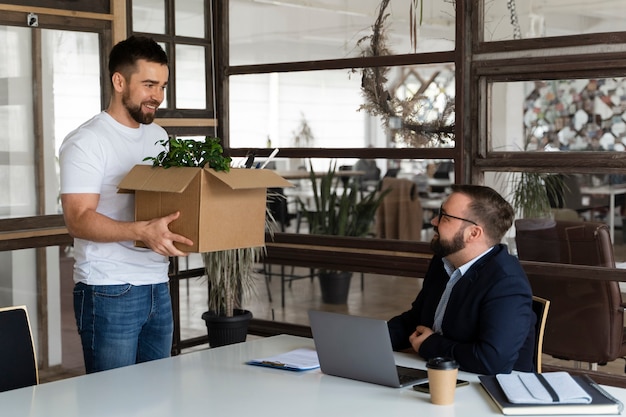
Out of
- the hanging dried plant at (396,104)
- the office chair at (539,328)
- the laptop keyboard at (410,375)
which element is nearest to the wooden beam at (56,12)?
the hanging dried plant at (396,104)

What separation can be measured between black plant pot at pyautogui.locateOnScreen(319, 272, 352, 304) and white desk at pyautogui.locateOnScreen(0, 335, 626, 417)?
2.20 metres

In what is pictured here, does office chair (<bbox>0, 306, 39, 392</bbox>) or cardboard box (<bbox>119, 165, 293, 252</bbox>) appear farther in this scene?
cardboard box (<bbox>119, 165, 293, 252</bbox>)

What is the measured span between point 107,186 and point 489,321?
134 cm

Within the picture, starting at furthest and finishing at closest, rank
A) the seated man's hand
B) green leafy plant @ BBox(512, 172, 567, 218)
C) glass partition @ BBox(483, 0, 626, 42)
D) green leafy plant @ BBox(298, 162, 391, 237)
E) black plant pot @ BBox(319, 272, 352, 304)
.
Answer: black plant pot @ BBox(319, 272, 352, 304) → green leafy plant @ BBox(298, 162, 391, 237) → green leafy plant @ BBox(512, 172, 567, 218) → glass partition @ BBox(483, 0, 626, 42) → the seated man's hand

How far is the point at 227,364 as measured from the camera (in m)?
2.75

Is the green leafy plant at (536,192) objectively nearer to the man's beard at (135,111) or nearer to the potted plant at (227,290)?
the potted plant at (227,290)

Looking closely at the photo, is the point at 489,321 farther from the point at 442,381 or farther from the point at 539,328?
the point at 442,381

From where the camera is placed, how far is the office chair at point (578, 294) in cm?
405

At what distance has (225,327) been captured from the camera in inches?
196

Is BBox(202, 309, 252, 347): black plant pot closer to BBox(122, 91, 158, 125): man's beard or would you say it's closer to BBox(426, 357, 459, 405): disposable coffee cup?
BBox(122, 91, 158, 125): man's beard

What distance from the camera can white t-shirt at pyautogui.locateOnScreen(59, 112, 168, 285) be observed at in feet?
10.0

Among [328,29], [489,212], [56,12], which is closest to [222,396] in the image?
[489,212]

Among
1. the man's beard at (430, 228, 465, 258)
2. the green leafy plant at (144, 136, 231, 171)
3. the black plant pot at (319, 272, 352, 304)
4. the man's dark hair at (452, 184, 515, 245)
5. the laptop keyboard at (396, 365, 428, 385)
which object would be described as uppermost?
the green leafy plant at (144, 136, 231, 171)

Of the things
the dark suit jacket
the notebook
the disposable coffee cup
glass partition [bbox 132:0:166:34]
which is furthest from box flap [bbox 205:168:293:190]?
glass partition [bbox 132:0:166:34]
